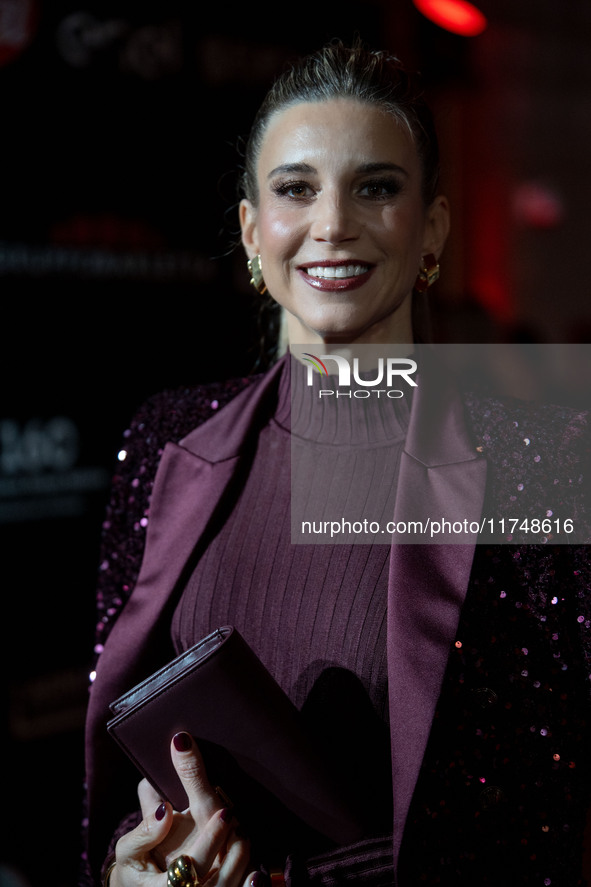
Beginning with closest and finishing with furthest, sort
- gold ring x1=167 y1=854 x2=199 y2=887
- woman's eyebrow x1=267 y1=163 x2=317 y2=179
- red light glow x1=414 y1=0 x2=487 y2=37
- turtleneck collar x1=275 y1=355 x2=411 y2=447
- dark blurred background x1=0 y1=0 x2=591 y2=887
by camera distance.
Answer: gold ring x1=167 y1=854 x2=199 y2=887, woman's eyebrow x1=267 y1=163 x2=317 y2=179, turtleneck collar x1=275 y1=355 x2=411 y2=447, dark blurred background x1=0 y1=0 x2=591 y2=887, red light glow x1=414 y1=0 x2=487 y2=37

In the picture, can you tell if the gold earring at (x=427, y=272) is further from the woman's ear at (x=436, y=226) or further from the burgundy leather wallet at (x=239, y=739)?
the burgundy leather wallet at (x=239, y=739)


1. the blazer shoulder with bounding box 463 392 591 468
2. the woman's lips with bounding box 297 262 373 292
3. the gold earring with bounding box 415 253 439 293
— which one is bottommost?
the blazer shoulder with bounding box 463 392 591 468

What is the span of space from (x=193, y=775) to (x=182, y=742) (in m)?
0.04

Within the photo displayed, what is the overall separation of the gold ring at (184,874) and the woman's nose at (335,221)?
2.22 ft

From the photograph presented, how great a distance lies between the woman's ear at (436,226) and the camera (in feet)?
3.36

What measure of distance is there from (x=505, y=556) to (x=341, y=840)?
1.20 feet

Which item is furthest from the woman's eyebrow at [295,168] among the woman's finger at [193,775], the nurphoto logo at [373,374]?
the woman's finger at [193,775]

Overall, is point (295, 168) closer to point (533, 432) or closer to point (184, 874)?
point (533, 432)

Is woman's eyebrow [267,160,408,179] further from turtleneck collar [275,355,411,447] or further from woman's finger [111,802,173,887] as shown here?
woman's finger [111,802,173,887]

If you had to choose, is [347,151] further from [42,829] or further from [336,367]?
[42,829]

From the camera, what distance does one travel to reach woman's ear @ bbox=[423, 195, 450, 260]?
1.03 metres

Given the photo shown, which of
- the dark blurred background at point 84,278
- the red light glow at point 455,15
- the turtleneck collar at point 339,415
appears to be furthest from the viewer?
the red light glow at point 455,15

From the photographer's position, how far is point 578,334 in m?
3.74

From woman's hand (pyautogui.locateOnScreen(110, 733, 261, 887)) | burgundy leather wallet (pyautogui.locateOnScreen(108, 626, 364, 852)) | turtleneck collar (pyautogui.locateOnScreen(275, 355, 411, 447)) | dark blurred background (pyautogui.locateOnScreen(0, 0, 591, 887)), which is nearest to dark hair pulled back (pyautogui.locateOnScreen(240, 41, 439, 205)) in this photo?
turtleneck collar (pyautogui.locateOnScreen(275, 355, 411, 447))
